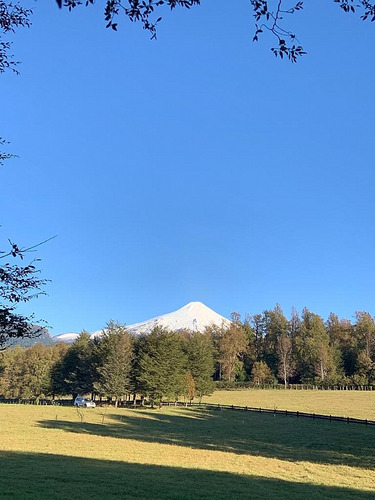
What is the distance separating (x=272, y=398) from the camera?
247ft

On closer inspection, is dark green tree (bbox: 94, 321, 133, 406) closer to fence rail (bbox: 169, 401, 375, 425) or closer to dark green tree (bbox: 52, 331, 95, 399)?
dark green tree (bbox: 52, 331, 95, 399)

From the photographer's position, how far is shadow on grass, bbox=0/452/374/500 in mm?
12961

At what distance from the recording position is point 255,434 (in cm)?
3662

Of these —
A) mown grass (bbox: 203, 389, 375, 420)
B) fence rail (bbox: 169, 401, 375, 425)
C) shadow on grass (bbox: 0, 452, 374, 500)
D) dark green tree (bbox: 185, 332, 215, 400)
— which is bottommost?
shadow on grass (bbox: 0, 452, 374, 500)

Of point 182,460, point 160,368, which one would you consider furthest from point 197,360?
point 182,460

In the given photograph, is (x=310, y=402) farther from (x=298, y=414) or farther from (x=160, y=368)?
(x=160, y=368)

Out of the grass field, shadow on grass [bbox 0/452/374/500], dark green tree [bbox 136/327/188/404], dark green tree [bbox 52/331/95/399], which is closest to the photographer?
shadow on grass [bbox 0/452/374/500]

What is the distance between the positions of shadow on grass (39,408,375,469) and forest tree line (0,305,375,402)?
13152mm

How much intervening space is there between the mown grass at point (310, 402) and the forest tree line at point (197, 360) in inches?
288

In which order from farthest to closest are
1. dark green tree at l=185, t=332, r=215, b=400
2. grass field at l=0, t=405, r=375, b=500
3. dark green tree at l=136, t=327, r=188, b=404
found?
1. dark green tree at l=185, t=332, r=215, b=400
2. dark green tree at l=136, t=327, r=188, b=404
3. grass field at l=0, t=405, r=375, b=500

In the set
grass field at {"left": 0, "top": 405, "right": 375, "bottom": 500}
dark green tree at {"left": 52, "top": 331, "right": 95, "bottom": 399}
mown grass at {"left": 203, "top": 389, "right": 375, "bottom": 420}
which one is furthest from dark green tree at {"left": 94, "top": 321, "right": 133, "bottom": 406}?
grass field at {"left": 0, "top": 405, "right": 375, "bottom": 500}

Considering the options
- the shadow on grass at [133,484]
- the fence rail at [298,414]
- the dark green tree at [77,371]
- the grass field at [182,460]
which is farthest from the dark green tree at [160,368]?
the shadow on grass at [133,484]

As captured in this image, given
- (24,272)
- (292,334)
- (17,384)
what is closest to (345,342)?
(292,334)

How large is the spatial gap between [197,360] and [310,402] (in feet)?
63.8
